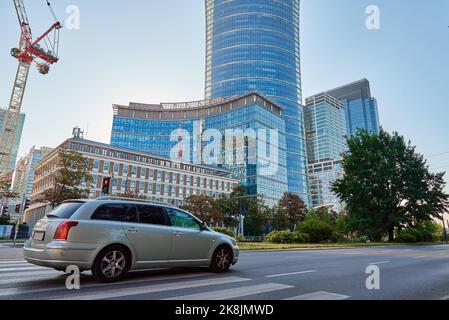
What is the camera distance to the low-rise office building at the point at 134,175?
216 feet

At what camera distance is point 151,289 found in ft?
16.5

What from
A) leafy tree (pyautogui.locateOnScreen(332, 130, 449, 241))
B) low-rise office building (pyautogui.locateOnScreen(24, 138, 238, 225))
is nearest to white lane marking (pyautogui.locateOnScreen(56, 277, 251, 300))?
leafy tree (pyautogui.locateOnScreen(332, 130, 449, 241))

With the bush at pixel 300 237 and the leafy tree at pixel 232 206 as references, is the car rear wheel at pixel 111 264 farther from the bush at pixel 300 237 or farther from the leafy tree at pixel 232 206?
the leafy tree at pixel 232 206

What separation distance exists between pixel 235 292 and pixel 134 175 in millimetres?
71702

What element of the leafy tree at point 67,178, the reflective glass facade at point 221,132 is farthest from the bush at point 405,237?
the reflective glass facade at point 221,132

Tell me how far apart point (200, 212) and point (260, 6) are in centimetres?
11576

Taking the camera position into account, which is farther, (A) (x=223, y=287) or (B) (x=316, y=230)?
Answer: (B) (x=316, y=230)

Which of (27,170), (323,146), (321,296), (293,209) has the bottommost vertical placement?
(321,296)

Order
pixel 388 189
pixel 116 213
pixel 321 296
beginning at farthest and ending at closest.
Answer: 1. pixel 388 189
2. pixel 116 213
3. pixel 321 296

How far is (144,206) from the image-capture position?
6535 millimetres

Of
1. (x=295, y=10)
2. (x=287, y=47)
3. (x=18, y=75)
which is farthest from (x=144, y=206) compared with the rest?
(x=295, y=10)

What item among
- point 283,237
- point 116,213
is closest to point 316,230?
point 283,237

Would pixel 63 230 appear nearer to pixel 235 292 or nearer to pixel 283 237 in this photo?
pixel 235 292

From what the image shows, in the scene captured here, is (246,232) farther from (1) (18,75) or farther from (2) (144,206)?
(2) (144,206)
